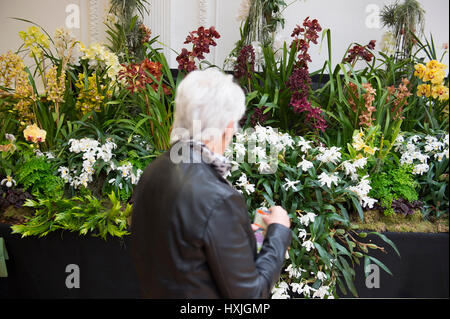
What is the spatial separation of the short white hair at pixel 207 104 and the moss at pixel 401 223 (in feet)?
3.97

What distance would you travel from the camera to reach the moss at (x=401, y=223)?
1792mm

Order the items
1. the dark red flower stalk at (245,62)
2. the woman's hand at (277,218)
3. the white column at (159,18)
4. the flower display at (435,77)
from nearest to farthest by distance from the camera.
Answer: the woman's hand at (277,218) < the flower display at (435,77) < the dark red flower stalk at (245,62) < the white column at (159,18)

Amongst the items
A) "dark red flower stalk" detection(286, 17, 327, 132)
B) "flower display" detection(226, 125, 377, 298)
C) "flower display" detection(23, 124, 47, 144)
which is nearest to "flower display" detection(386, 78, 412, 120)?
"flower display" detection(226, 125, 377, 298)

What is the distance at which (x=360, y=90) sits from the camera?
2055 millimetres

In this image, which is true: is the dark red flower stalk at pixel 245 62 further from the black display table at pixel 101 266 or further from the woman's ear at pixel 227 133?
the woman's ear at pixel 227 133

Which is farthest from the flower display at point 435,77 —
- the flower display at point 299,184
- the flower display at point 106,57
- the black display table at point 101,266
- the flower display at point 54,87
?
the flower display at point 54,87

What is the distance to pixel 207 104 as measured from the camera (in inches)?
34.5

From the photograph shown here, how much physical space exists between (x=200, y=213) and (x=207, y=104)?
0.26 m

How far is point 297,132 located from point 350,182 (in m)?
0.55

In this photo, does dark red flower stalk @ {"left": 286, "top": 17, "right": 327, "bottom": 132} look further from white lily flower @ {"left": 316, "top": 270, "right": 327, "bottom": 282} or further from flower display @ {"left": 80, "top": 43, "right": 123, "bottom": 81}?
flower display @ {"left": 80, "top": 43, "right": 123, "bottom": 81}
